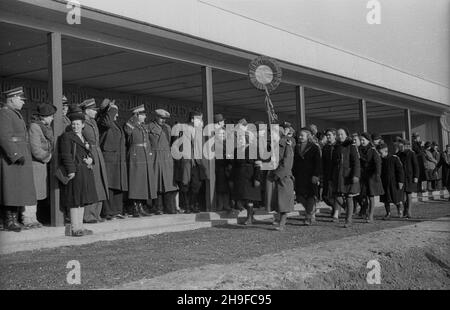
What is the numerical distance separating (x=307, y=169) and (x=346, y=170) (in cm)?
68

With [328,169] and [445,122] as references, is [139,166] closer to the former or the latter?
[328,169]

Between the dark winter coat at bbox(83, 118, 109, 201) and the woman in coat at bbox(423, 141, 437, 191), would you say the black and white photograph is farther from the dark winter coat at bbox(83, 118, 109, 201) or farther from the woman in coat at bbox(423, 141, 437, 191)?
the woman in coat at bbox(423, 141, 437, 191)

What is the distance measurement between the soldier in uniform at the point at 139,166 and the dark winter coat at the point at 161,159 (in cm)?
12

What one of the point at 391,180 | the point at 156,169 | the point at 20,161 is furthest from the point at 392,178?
the point at 20,161

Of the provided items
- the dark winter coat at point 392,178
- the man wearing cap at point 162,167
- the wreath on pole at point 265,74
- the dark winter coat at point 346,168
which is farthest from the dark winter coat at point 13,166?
the dark winter coat at point 392,178

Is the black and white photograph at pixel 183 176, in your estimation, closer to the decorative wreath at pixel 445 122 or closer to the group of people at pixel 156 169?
the group of people at pixel 156 169

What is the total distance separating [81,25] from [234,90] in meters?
6.79

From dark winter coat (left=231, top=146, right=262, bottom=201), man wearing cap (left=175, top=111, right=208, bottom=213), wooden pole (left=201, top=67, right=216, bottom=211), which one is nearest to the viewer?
dark winter coat (left=231, top=146, right=262, bottom=201)

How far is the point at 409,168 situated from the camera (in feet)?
37.3

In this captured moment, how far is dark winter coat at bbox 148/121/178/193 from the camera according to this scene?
8781 mm

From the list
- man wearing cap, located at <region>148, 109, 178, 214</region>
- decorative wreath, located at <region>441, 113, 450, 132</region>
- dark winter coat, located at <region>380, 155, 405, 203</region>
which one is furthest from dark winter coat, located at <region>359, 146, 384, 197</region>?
decorative wreath, located at <region>441, 113, 450, 132</region>

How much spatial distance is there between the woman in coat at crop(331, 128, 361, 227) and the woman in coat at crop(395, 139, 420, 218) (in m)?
2.16

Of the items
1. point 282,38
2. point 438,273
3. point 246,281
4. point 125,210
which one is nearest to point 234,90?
point 282,38

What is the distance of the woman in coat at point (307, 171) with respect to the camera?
8992 mm
